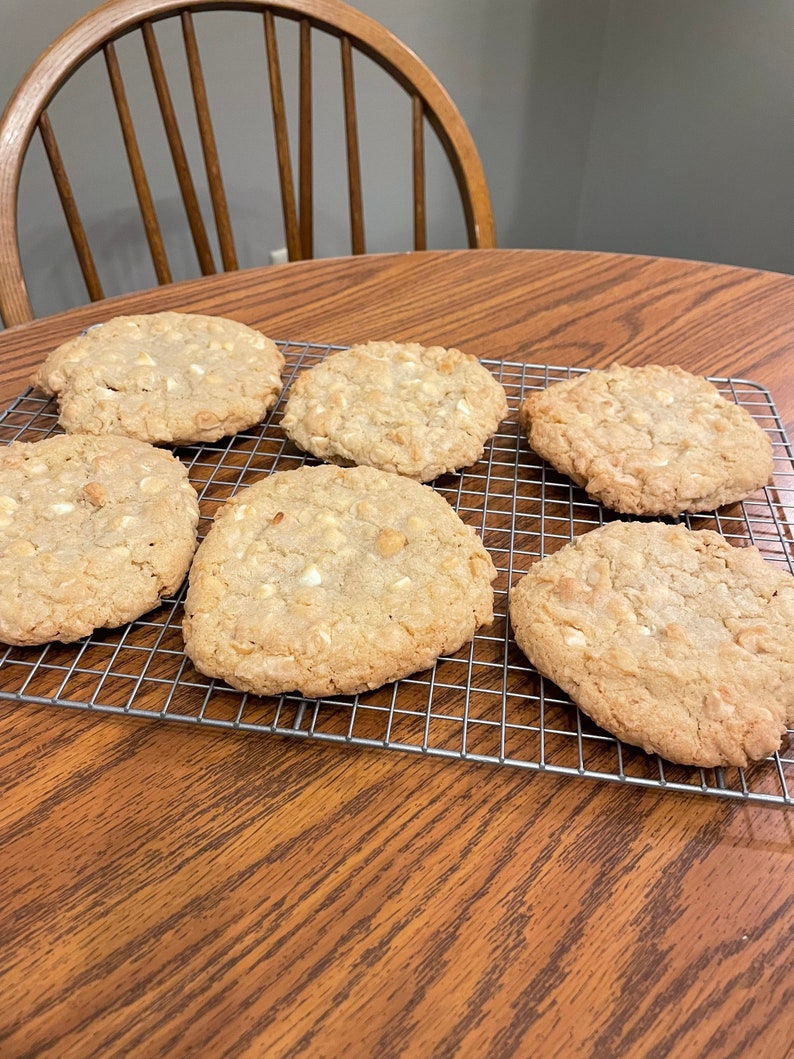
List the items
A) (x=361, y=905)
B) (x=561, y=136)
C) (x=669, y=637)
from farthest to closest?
(x=561, y=136) → (x=669, y=637) → (x=361, y=905)

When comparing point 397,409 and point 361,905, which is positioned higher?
point 397,409

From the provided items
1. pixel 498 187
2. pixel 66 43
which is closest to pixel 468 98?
pixel 498 187

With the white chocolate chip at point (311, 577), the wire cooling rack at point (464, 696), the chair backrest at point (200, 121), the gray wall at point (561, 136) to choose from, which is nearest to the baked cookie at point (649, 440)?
the wire cooling rack at point (464, 696)

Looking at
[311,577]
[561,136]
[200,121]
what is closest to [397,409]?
[311,577]

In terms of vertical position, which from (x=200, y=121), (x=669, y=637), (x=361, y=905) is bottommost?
(x=361, y=905)

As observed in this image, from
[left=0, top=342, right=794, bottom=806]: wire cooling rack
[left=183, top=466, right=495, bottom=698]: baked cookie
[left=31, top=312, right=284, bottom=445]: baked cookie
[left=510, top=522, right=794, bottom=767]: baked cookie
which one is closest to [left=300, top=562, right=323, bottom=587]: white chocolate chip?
[left=183, top=466, right=495, bottom=698]: baked cookie

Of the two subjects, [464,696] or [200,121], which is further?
[200,121]

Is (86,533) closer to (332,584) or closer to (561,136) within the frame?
(332,584)
